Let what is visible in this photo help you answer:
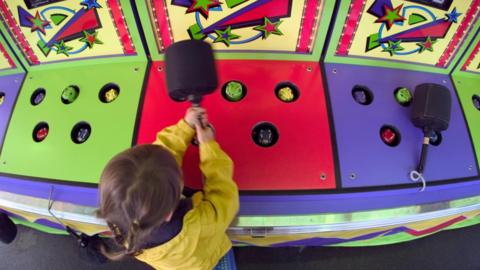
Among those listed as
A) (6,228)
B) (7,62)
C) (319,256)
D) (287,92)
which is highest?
(7,62)

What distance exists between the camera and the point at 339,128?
828 millimetres

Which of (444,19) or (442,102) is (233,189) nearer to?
(442,102)

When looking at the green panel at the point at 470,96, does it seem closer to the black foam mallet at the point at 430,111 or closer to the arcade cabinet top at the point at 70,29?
the black foam mallet at the point at 430,111

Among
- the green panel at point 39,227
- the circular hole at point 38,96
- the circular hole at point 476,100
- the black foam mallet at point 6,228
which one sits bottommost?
the green panel at point 39,227

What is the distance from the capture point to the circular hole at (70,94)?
3.02 feet

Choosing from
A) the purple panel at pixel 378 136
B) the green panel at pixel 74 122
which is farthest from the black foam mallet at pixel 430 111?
the green panel at pixel 74 122

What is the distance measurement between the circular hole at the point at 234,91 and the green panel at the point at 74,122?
0.25 m

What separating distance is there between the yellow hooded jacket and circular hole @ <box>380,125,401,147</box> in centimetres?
47

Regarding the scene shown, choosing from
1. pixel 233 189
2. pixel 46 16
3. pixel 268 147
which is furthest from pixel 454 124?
pixel 46 16

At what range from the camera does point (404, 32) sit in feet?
2.86

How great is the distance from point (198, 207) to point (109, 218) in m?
0.19

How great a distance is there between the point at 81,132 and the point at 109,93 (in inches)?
5.5

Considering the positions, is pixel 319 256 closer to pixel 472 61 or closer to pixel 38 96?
pixel 472 61

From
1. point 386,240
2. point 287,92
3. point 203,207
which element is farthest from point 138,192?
point 386,240
